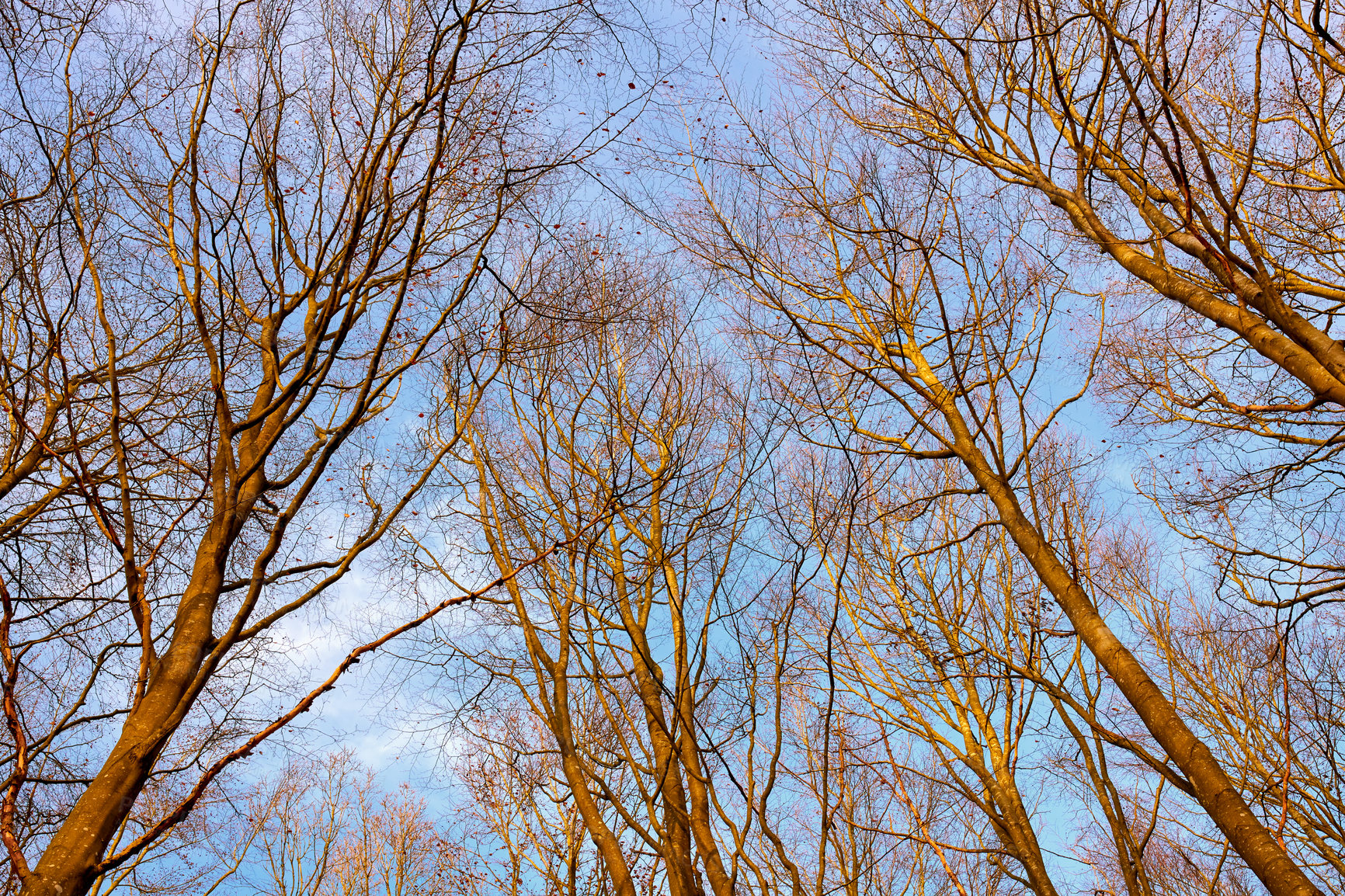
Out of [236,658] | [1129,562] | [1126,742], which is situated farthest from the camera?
[1129,562]

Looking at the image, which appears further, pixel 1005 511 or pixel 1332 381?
pixel 1005 511

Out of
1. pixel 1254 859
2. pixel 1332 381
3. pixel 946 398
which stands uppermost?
pixel 946 398

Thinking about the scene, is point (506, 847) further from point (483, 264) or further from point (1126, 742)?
point (483, 264)

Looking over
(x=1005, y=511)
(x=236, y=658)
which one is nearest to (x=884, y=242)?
(x=1005, y=511)

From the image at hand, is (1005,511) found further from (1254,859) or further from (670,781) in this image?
(670,781)

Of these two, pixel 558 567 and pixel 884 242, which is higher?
pixel 884 242

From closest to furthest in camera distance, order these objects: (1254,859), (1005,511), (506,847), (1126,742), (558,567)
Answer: (1254,859), (1126,742), (558,567), (1005,511), (506,847)

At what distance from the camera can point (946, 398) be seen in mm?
4410

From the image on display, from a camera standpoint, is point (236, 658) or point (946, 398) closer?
point (946, 398)

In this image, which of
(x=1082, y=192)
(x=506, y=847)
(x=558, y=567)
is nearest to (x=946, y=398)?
(x=1082, y=192)

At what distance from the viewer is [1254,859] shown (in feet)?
9.20

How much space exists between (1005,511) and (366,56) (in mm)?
3597

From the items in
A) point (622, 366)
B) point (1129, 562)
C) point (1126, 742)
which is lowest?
point (1126, 742)

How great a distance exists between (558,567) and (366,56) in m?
2.30
